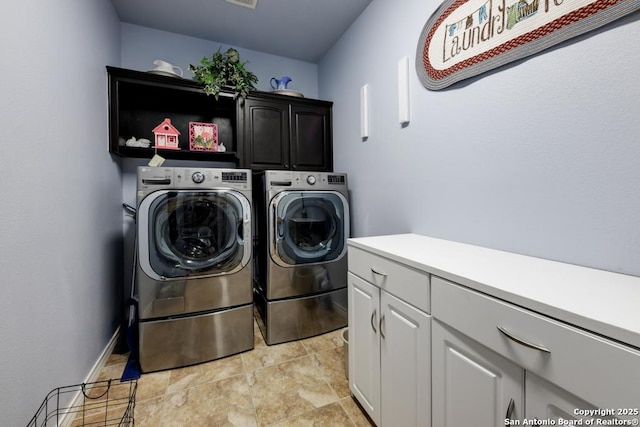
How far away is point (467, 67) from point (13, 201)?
6.66 feet

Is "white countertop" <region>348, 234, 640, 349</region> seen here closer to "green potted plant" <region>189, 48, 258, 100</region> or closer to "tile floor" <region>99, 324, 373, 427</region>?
"tile floor" <region>99, 324, 373, 427</region>

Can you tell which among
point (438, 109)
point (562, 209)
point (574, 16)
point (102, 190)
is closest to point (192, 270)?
point (102, 190)

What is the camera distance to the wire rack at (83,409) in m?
1.07

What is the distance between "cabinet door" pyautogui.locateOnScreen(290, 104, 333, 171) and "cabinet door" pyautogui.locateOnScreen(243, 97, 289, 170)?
0.08 m

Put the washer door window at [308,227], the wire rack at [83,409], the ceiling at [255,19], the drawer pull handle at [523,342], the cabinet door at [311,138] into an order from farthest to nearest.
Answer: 1. the cabinet door at [311,138]
2. the ceiling at [255,19]
3. the washer door window at [308,227]
4. the wire rack at [83,409]
5. the drawer pull handle at [523,342]

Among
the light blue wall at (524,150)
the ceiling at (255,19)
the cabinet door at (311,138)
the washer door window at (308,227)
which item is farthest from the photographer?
the cabinet door at (311,138)

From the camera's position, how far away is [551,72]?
957 millimetres

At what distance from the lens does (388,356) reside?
107 cm

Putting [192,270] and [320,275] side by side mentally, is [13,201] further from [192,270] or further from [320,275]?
[320,275]

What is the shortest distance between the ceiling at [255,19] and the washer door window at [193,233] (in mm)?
1586

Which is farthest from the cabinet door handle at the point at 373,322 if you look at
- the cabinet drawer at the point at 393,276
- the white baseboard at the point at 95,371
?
the white baseboard at the point at 95,371

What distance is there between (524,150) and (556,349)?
822 mm

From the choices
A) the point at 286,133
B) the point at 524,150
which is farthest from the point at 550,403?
the point at 286,133

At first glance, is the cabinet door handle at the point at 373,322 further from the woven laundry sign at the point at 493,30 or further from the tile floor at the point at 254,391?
the woven laundry sign at the point at 493,30
